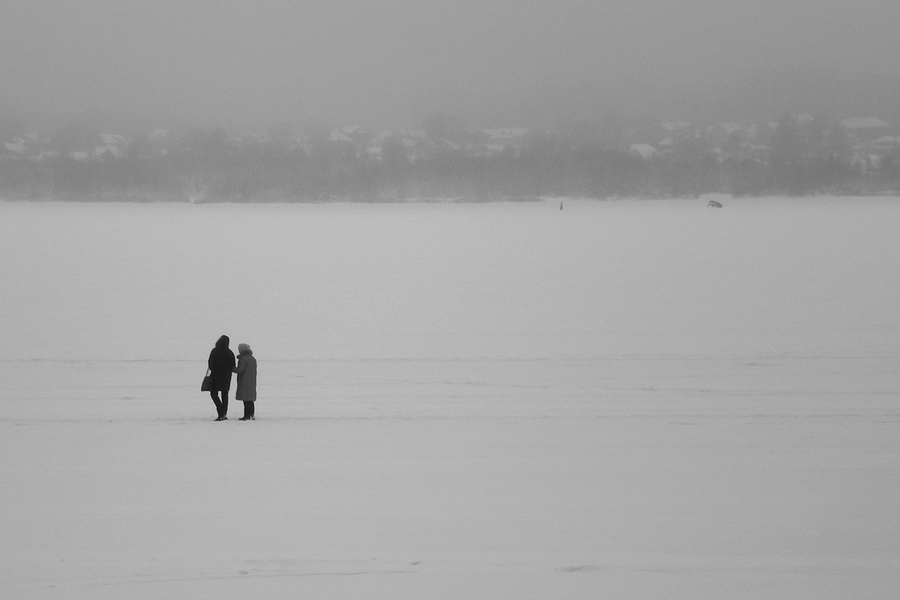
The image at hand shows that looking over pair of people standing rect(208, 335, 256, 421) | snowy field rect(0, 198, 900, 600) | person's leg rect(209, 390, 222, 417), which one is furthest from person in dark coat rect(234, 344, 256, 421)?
snowy field rect(0, 198, 900, 600)

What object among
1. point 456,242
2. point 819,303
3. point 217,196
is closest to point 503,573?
point 819,303

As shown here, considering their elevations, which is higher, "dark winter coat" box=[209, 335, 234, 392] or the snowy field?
"dark winter coat" box=[209, 335, 234, 392]

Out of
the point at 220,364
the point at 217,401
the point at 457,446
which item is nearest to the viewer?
the point at 457,446

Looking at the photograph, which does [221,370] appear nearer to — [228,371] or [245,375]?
[228,371]

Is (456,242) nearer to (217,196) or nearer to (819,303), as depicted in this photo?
(819,303)

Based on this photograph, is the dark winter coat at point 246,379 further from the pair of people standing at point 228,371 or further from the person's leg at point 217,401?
the person's leg at point 217,401

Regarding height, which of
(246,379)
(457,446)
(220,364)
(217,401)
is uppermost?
(220,364)

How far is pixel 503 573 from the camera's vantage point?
16.6 feet

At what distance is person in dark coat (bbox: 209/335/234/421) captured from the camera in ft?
26.2

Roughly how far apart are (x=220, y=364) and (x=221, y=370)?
5 cm

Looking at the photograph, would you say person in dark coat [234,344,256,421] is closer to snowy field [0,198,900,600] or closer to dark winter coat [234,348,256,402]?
dark winter coat [234,348,256,402]

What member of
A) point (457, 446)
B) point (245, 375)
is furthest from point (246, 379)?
point (457, 446)

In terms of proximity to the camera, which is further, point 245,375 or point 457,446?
point 245,375

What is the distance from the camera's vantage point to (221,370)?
26.3ft
